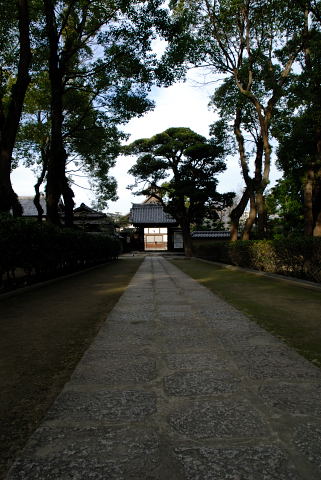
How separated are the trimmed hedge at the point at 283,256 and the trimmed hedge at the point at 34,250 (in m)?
6.90

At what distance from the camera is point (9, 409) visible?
1864mm

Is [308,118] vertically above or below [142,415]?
above

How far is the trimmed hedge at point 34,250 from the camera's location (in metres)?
6.29

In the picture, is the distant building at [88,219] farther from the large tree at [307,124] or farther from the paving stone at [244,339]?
the paving stone at [244,339]

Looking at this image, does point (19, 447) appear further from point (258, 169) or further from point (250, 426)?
point (258, 169)

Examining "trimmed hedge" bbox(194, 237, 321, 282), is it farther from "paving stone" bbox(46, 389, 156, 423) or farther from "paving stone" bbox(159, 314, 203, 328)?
"paving stone" bbox(46, 389, 156, 423)

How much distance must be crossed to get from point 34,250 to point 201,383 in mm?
6347

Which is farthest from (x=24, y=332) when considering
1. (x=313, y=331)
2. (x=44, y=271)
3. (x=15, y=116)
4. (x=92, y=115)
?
(x=92, y=115)

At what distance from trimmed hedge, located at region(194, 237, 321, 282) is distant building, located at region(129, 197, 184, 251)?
22.7 meters

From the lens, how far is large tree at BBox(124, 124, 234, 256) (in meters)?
22.6

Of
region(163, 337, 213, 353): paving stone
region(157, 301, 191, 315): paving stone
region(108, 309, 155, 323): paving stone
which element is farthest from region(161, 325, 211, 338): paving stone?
region(157, 301, 191, 315): paving stone

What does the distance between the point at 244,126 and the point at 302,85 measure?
6391 mm

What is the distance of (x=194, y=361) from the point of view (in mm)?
2600

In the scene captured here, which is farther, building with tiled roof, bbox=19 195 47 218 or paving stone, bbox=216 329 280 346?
building with tiled roof, bbox=19 195 47 218
